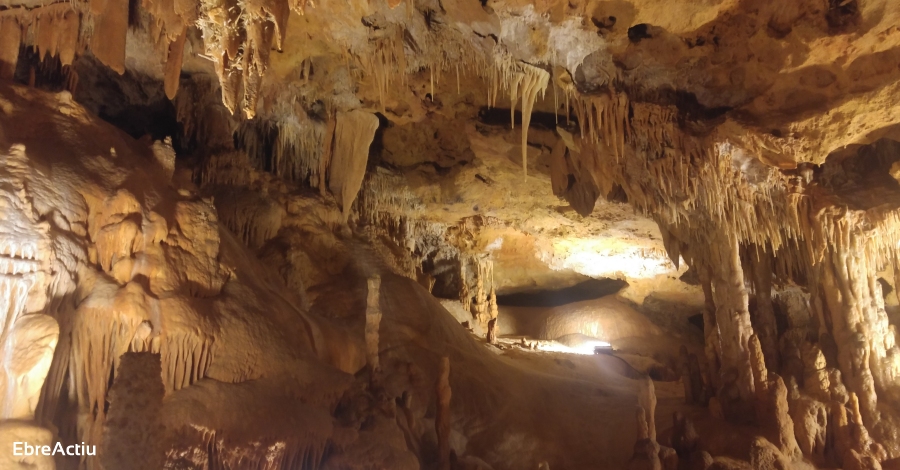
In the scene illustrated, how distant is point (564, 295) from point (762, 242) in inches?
387

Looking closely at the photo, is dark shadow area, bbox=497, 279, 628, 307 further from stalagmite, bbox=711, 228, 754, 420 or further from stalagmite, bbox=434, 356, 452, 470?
stalagmite, bbox=434, 356, 452, 470

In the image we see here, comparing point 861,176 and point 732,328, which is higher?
point 861,176

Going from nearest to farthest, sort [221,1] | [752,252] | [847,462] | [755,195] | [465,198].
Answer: [221,1], [847,462], [755,195], [752,252], [465,198]

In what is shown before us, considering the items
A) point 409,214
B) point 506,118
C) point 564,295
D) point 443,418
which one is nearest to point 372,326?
point 443,418

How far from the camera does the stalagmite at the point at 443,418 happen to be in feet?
25.3

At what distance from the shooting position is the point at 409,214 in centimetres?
1473

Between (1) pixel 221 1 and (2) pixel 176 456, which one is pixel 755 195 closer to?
(1) pixel 221 1

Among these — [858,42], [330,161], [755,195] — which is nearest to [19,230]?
[330,161]

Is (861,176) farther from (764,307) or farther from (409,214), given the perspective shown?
(409,214)

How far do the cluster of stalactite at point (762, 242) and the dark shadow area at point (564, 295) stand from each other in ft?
27.8

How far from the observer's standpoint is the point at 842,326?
9.86 metres

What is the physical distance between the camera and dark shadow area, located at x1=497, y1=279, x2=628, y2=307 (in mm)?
20016

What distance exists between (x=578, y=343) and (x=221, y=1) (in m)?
15.2

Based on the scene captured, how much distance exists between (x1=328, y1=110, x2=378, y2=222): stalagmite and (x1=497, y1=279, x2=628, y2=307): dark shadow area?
397 inches
